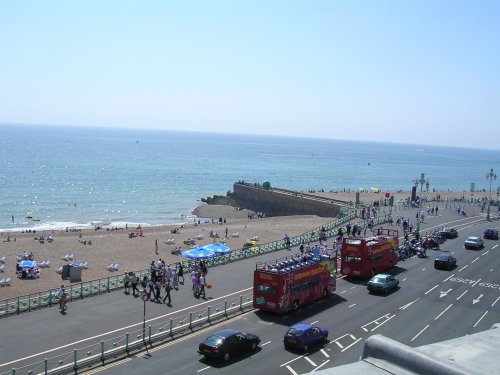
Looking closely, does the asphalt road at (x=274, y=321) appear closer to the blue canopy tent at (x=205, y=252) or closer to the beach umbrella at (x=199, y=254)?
the blue canopy tent at (x=205, y=252)

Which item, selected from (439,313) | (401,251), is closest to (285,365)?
(439,313)

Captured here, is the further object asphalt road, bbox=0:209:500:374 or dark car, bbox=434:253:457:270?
dark car, bbox=434:253:457:270

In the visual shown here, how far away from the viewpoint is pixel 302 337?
1992cm

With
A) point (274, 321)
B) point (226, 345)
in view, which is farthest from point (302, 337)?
point (274, 321)

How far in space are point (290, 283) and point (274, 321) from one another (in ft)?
6.48

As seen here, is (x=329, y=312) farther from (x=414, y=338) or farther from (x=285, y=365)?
(x=285, y=365)

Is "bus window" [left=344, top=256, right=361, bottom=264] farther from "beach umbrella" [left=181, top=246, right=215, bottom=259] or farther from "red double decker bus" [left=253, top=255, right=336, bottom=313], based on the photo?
"beach umbrella" [left=181, top=246, right=215, bottom=259]

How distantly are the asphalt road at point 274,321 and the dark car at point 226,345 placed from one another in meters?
0.31

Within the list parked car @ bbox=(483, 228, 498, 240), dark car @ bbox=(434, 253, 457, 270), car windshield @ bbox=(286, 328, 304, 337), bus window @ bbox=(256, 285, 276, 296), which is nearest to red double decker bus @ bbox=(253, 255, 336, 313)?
bus window @ bbox=(256, 285, 276, 296)

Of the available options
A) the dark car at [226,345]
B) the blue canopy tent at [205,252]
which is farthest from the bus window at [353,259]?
the dark car at [226,345]

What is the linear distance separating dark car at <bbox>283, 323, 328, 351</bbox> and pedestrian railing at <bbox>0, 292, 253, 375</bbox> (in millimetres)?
4335

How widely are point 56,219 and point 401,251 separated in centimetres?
5827

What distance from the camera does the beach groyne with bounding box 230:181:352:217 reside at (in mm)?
71994

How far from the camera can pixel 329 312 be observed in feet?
83.8
